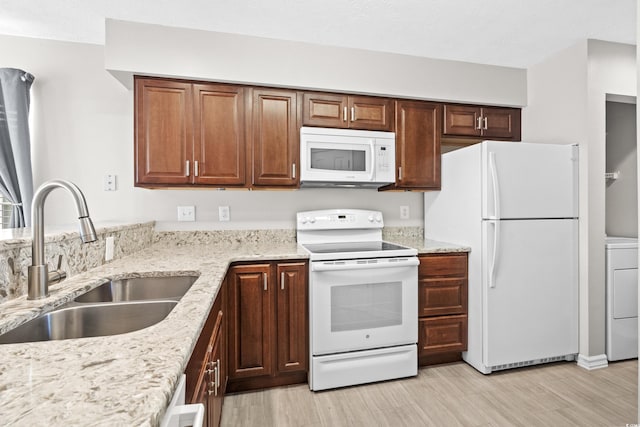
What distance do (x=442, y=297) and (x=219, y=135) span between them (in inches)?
77.8

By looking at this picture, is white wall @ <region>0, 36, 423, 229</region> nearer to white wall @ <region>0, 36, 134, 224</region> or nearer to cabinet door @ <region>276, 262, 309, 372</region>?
white wall @ <region>0, 36, 134, 224</region>

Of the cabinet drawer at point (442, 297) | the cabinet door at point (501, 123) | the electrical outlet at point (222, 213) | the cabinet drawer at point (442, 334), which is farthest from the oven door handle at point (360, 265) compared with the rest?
the cabinet door at point (501, 123)

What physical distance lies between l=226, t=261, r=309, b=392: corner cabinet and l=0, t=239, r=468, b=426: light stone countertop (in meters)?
0.91

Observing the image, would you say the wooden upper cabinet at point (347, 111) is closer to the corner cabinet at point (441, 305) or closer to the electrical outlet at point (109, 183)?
the corner cabinet at point (441, 305)

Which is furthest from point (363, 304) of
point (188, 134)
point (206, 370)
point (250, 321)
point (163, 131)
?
point (163, 131)

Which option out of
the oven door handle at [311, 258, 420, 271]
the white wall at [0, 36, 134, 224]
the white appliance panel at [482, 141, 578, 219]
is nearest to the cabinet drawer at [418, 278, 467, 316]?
the oven door handle at [311, 258, 420, 271]

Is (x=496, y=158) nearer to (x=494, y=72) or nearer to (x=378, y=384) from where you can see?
(x=494, y=72)

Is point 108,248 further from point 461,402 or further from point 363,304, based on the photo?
point 461,402

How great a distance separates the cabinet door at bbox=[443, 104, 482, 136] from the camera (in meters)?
2.66

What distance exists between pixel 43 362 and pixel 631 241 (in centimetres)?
347

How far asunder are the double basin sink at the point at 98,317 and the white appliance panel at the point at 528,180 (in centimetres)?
204

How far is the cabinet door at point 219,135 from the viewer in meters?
2.24

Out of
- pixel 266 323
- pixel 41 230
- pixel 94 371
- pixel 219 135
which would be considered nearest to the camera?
pixel 94 371

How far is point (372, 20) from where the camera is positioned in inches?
82.4
